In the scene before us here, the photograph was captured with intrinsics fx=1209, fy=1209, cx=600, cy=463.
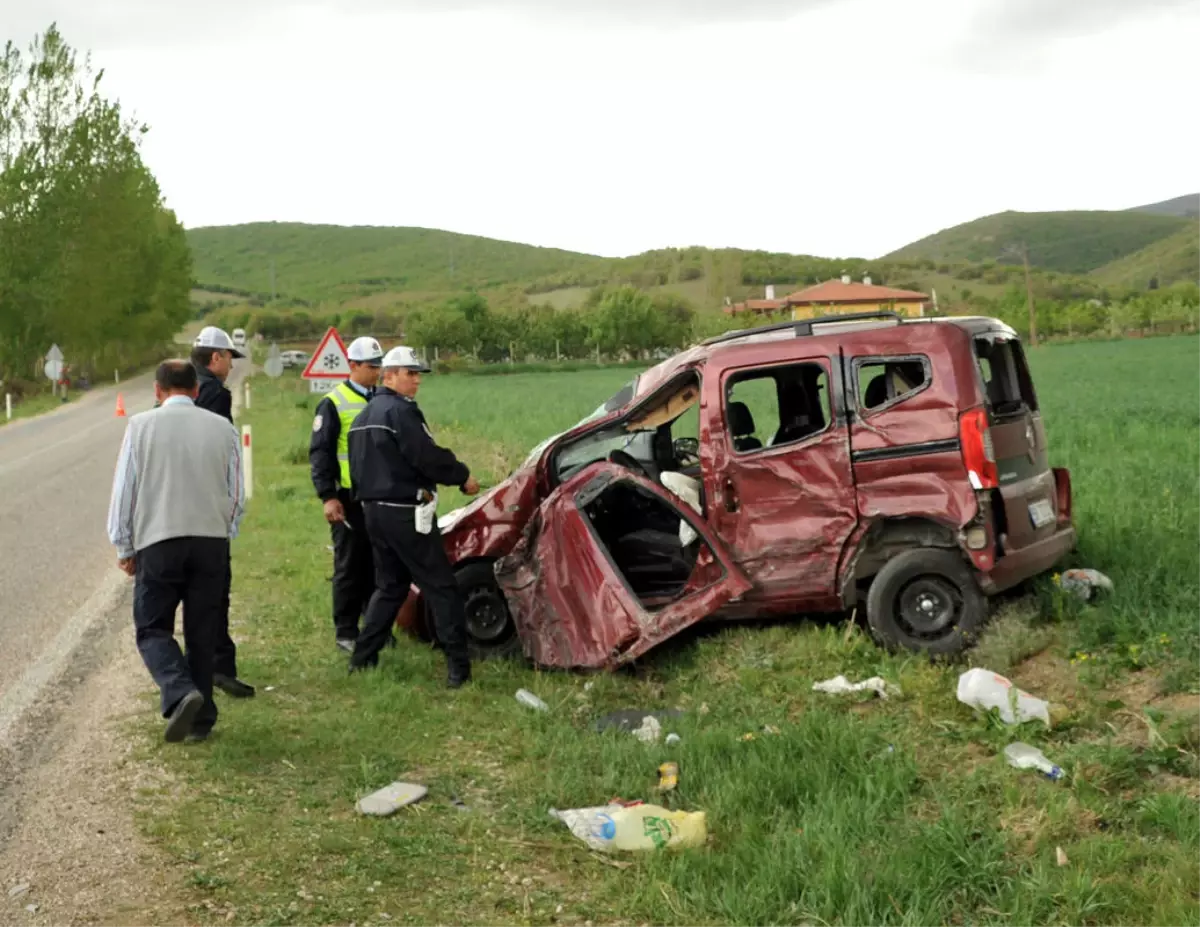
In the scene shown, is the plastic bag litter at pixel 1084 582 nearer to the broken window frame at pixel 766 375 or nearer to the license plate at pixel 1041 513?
the license plate at pixel 1041 513

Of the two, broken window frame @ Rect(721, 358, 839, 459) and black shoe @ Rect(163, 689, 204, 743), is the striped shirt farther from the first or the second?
broken window frame @ Rect(721, 358, 839, 459)

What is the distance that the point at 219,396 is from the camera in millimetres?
7117

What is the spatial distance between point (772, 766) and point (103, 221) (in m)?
50.8

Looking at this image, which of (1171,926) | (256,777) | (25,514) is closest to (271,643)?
(256,777)

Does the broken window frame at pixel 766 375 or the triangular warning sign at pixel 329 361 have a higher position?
the triangular warning sign at pixel 329 361

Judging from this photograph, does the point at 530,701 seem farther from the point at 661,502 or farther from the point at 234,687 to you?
the point at 234,687

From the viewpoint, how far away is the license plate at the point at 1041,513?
684cm

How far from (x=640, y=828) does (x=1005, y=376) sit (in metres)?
4.00

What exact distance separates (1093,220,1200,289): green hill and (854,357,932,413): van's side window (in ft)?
590

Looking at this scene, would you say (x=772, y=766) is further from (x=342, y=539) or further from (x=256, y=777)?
(x=342, y=539)

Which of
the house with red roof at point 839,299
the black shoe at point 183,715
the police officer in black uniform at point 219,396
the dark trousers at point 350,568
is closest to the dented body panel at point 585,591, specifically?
the dark trousers at point 350,568

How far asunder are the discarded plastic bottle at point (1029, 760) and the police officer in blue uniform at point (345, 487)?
430 centimetres

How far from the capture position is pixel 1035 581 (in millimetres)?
7238

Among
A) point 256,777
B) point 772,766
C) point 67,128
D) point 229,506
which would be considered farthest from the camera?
point 67,128
